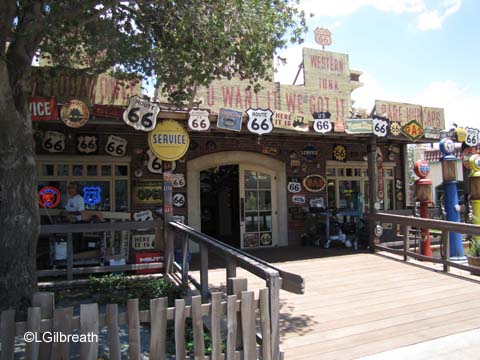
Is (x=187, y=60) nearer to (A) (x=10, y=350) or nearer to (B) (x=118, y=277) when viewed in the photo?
(B) (x=118, y=277)

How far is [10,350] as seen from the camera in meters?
2.65

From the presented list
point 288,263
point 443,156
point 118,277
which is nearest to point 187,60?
point 118,277

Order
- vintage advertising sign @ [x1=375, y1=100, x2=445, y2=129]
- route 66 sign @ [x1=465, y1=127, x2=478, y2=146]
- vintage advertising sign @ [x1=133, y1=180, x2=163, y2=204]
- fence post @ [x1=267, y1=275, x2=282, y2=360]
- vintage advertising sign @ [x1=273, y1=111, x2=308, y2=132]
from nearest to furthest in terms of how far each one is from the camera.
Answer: fence post @ [x1=267, y1=275, x2=282, y2=360], vintage advertising sign @ [x1=273, y1=111, x2=308, y2=132], vintage advertising sign @ [x1=133, y1=180, x2=163, y2=204], route 66 sign @ [x1=465, y1=127, x2=478, y2=146], vintage advertising sign @ [x1=375, y1=100, x2=445, y2=129]

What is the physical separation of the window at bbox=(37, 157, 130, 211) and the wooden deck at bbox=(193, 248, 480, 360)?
3.00 metres

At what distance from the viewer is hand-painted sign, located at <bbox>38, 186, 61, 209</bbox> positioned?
315 inches

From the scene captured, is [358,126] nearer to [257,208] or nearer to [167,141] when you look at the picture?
[257,208]

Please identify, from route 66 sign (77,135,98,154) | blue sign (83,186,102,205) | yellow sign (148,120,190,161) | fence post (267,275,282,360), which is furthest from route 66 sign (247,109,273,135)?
fence post (267,275,282,360)

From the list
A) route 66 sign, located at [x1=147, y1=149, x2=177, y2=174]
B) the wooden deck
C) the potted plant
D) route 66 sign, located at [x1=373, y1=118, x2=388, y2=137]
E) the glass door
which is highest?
route 66 sign, located at [x1=373, y1=118, x2=388, y2=137]

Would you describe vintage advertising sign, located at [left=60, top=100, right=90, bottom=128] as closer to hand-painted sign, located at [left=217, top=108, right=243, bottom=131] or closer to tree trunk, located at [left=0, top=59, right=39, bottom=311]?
tree trunk, located at [left=0, top=59, right=39, bottom=311]

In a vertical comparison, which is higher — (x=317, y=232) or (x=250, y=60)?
(x=250, y=60)

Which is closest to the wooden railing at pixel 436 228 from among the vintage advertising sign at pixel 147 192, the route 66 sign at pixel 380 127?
the route 66 sign at pixel 380 127

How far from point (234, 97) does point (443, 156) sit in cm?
481

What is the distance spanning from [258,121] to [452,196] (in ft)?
14.3

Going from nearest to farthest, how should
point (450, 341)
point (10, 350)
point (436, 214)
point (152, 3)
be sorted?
point (10, 350) → point (450, 341) → point (152, 3) → point (436, 214)
